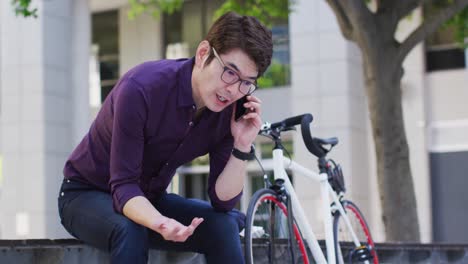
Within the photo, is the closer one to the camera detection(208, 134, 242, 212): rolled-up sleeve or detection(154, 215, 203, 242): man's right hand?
detection(154, 215, 203, 242): man's right hand

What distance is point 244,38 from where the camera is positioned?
9.71ft

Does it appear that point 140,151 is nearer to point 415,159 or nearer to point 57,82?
point 415,159

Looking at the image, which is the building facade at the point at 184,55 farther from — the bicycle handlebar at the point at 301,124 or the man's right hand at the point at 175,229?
the man's right hand at the point at 175,229

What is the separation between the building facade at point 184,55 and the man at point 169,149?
1146 cm

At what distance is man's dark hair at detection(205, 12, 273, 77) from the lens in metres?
2.96

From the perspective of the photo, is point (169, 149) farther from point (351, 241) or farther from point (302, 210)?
point (351, 241)

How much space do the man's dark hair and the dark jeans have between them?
679 millimetres

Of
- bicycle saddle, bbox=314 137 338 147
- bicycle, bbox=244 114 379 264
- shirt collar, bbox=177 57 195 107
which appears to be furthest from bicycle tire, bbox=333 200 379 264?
shirt collar, bbox=177 57 195 107

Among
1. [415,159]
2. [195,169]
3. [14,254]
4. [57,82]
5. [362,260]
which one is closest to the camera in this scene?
[14,254]

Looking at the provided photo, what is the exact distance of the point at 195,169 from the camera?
19562 mm

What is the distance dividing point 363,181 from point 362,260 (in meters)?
11.7

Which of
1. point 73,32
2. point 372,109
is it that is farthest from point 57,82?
point 372,109

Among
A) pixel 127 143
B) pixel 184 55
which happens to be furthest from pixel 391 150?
pixel 184 55

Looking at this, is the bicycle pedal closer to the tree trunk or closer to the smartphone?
the smartphone
